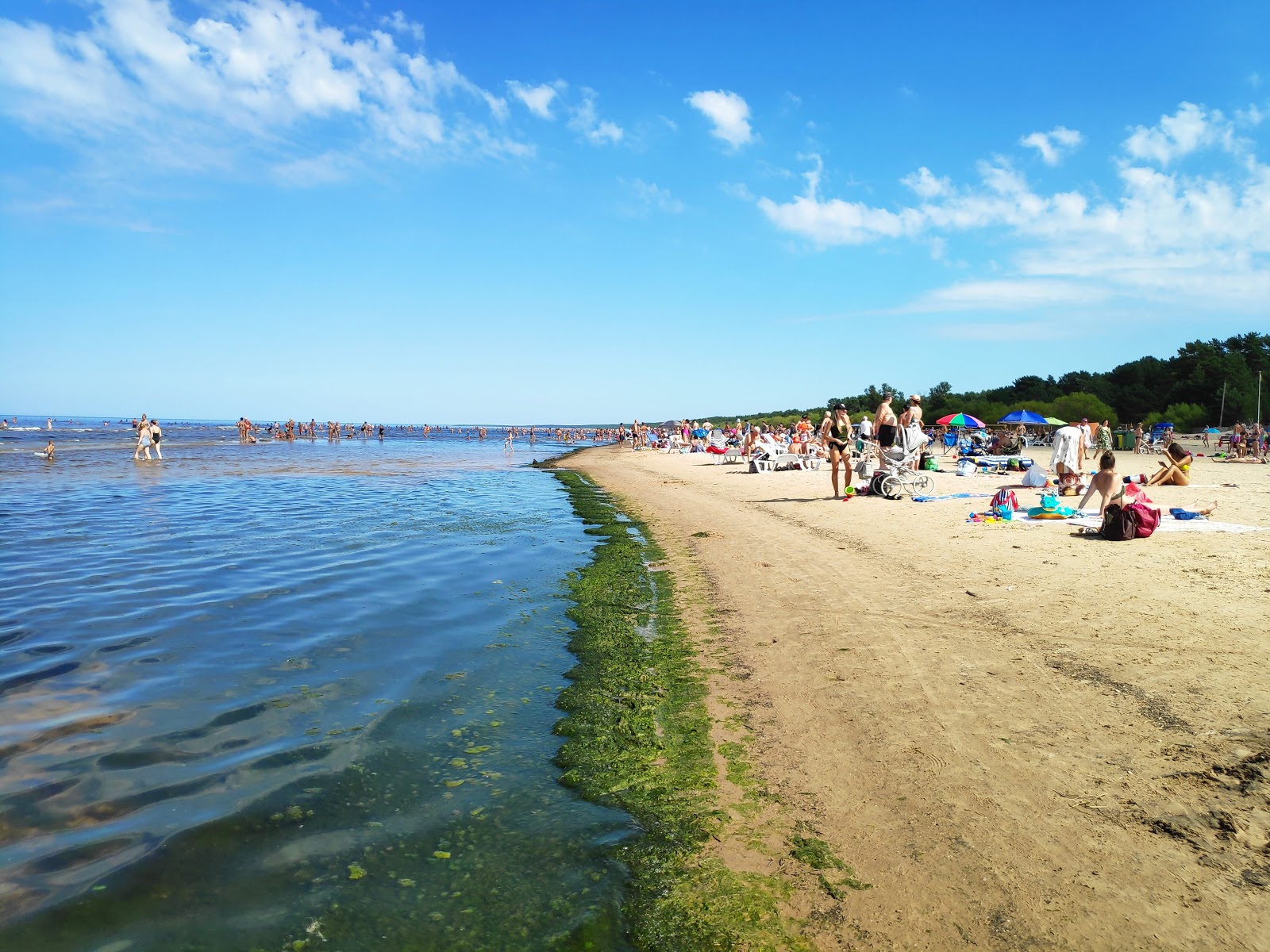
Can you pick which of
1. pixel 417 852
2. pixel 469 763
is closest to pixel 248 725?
pixel 469 763

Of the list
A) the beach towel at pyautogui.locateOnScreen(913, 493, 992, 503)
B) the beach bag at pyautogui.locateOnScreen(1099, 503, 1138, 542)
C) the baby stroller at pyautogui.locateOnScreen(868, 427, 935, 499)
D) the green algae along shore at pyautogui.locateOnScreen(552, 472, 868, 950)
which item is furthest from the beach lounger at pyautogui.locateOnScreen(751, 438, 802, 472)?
the green algae along shore at pyautogui.locateOnScreen(552, 472, 868, 950)

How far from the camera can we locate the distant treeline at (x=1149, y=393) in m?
52.8

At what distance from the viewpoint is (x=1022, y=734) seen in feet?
13.5

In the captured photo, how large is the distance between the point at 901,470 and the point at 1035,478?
11.0 feet

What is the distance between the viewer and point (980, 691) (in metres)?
4.75

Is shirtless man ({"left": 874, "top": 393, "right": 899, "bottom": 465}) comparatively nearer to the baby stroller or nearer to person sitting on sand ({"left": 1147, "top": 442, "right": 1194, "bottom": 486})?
the baby stroller

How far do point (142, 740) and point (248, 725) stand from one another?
1.99ft

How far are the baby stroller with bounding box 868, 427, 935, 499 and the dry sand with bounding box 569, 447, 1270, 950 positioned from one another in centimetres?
587

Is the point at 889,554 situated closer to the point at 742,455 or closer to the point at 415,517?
the point at 415,517

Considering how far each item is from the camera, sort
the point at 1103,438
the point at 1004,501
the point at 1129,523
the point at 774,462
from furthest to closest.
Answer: the point at 1103,438
the point at 774,462
the point at 1004,501
the point at 1129,523

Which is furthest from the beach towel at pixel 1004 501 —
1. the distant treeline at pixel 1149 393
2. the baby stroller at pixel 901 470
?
the distant treeline at pixel 1149 393

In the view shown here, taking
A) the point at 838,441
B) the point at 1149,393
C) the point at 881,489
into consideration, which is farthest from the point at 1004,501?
the point at 1149,393

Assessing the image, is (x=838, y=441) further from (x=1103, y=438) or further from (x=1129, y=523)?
(x=1103, y=438)

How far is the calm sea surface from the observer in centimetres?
303
